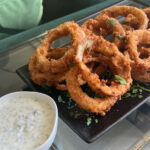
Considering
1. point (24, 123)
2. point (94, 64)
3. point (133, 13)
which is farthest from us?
point (133, 13)

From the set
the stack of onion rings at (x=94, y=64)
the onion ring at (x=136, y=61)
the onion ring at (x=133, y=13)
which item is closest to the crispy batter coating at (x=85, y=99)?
the stack of onion rings at (x=94, y=64)

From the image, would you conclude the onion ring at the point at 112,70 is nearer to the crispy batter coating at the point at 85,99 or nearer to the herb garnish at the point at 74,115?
the crispy batter coating at the point at 85,99

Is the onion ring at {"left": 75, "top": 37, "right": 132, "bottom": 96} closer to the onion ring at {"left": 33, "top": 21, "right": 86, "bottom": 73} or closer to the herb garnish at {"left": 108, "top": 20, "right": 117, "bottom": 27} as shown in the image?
the onion ring at {"left": 33, "top": 21, "right": 86, "bottom": 73}

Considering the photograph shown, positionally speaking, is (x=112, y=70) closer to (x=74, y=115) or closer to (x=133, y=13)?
(x=74, y=115)

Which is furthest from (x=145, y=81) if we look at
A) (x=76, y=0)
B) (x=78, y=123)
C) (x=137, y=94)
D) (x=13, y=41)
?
(x=76, y=0)

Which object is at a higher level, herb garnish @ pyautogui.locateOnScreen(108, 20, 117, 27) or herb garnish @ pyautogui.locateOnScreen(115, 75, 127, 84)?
herb garnish @ pyautogui.locateOnScreen(108, 20, 117, 27)

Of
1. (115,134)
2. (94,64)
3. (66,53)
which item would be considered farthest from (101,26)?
(115,134)

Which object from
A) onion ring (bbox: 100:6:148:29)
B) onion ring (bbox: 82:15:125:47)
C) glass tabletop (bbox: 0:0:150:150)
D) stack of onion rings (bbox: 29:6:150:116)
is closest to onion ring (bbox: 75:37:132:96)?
stack of onion rings (bbox: 29:6:150:116)

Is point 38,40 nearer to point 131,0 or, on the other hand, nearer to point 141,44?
point 141,44
